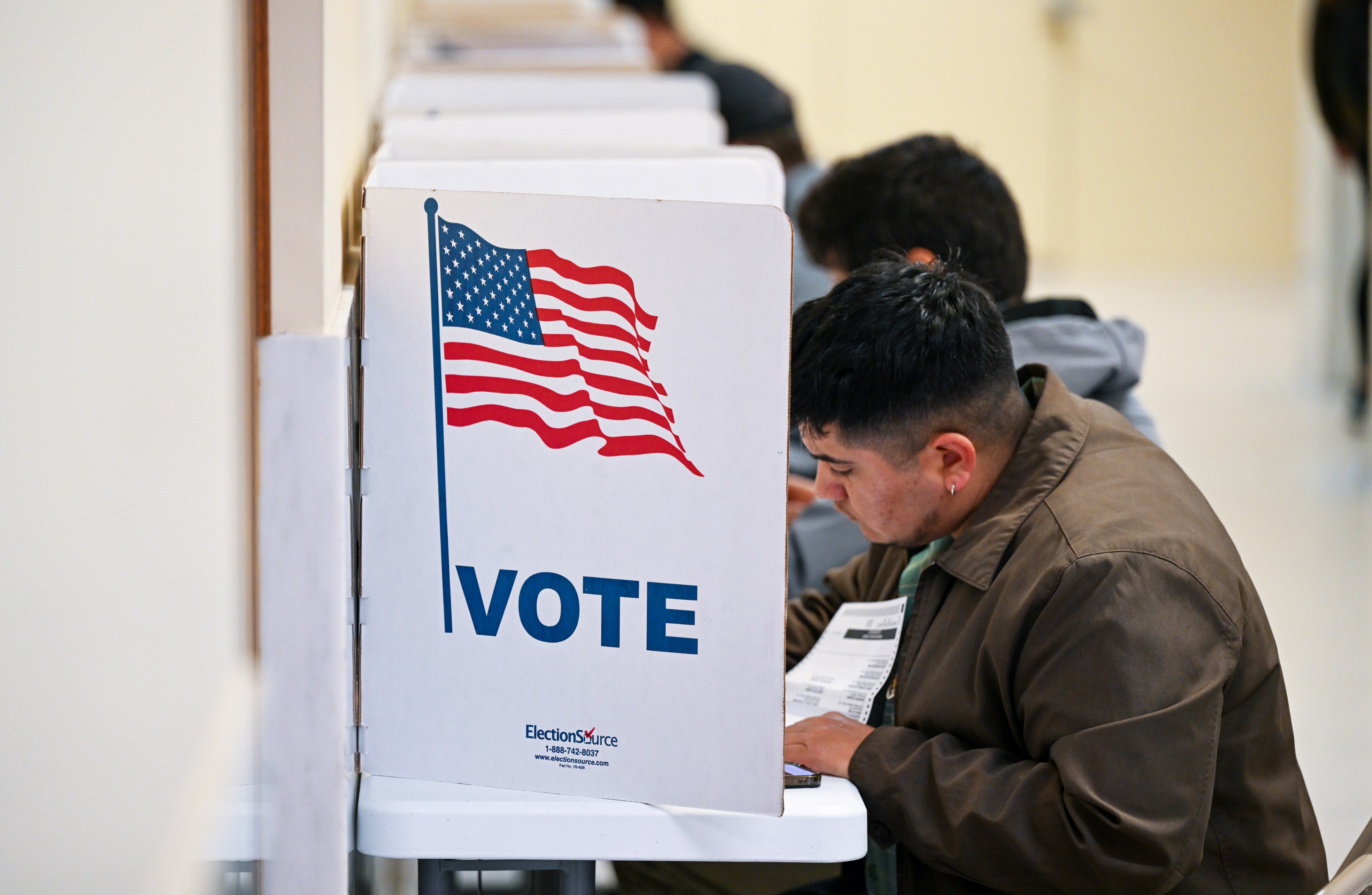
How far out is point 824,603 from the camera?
68.7 inches

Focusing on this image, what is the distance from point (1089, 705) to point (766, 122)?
2.78m

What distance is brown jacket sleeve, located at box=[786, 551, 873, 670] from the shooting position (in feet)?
5.57

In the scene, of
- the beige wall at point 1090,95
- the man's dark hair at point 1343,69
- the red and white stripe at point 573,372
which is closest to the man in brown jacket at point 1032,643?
the red and white stripe at point 573,372

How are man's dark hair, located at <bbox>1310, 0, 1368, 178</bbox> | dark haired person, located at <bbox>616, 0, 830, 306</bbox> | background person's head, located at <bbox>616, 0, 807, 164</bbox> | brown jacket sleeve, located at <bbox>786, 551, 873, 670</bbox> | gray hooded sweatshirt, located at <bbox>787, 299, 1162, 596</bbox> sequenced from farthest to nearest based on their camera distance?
man's dark hair, located at <bbox>1310, 0, 1368, 178</bbox> → background person's head, located at <bbox>616, 0, 807, 164</bbox> → dark haired person, located at <bbox>616, 0, 830, 306</bbox> → gray hooded sweatshirt, located at <bbox>787, 299, 1162, 596</bbox> → brown jacket sleeve, located at <bbox>786, 551, 873, 670</bbox>

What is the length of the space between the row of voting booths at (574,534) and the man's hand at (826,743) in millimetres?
85

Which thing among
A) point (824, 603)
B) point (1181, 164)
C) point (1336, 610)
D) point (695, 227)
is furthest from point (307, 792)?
point (1181, 164)

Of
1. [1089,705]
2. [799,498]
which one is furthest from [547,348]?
[799,498]

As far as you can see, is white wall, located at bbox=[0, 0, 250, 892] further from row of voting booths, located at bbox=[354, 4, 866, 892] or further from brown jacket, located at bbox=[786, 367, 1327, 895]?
brown jacket, located at bbox=[786, 367, 1327, 895]

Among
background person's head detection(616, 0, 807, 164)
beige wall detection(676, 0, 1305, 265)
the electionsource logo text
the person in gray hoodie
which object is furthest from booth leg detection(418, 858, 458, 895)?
beige wall detection(676, 0, 1305, 265)

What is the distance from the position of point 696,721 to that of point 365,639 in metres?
0.27

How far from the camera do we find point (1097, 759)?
1142mm

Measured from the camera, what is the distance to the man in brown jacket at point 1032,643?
1.16m

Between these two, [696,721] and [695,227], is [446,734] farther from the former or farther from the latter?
[695,227]

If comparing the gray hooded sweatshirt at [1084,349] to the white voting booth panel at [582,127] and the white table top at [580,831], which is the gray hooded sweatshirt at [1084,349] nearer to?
the white voting booth panel at [582,127]
